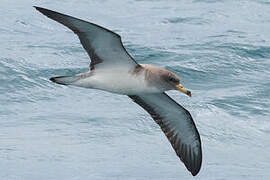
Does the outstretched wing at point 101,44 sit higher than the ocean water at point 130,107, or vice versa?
the outstretched wing at point 101,44

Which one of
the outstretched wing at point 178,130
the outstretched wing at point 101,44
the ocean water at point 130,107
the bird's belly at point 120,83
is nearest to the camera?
the outstretched wing at point 101,44

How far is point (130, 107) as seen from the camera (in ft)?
61.3

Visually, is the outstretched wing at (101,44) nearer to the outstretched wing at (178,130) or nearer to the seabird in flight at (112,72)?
the seabird in flight at (112,72)

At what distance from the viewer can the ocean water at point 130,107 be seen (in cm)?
1603

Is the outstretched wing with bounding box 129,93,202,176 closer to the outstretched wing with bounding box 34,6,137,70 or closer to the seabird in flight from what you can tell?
the seabird in flight

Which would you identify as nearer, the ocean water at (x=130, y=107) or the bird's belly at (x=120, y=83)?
the bird's belly at (x=120, y=83)

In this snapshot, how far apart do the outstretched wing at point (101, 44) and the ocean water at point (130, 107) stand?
15.0 feet

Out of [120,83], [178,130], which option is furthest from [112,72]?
[178,130]

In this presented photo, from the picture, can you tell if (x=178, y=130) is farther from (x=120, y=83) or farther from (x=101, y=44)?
(x=101, y=44)

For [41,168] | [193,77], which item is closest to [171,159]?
[41,168]

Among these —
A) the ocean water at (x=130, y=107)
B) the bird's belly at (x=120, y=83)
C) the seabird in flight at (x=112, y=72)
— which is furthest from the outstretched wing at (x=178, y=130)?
the ocean water at (x=130, y=107)

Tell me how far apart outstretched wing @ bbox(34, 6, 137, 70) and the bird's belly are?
20 cm

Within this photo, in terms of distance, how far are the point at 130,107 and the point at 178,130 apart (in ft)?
19.6

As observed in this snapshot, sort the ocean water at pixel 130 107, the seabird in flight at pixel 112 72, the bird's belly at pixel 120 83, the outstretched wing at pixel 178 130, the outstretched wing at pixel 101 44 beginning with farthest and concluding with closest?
the ocean water at pixel 130 107 → the outstretched wing at pixel 178 130 → the bird's belly at pixel 120 83 → the seabird in flight at pixel 112 72 → the outstretched wing at pixel 101 44
